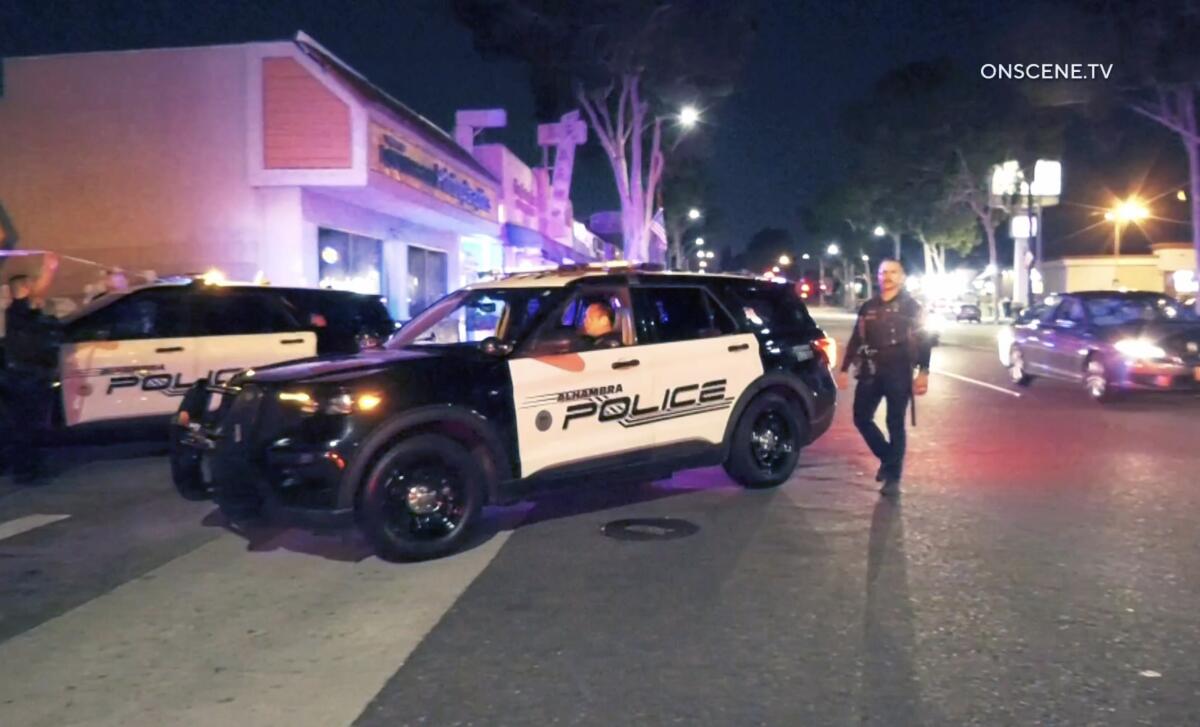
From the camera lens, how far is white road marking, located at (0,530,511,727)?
184 inches

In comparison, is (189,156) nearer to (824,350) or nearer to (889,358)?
(824,350)

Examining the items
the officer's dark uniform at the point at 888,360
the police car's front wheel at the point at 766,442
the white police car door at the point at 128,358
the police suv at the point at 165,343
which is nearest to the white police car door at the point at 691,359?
the police car's front wheel at the point at 766,442

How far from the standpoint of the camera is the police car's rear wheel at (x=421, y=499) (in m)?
6.73

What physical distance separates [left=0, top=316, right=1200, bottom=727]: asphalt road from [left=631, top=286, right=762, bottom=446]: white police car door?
0.65 m

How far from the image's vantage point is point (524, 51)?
31.0 m

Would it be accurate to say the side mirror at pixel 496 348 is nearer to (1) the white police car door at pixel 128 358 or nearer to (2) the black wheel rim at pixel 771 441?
(2) the black wheel rim at pixel 771 441

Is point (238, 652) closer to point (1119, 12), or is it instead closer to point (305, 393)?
point (305, 393)

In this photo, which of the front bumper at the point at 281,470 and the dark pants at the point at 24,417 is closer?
the front bumper at the point at 281,470

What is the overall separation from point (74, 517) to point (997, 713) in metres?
7.03

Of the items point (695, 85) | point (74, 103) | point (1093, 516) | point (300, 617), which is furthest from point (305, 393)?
point (695, 85)

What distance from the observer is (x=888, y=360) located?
8867 millimetres

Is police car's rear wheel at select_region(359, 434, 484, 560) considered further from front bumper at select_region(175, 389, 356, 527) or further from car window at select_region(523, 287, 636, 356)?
car window at select_region(523, 287, 636, 356)

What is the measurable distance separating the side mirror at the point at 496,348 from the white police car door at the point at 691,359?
47.1 inches

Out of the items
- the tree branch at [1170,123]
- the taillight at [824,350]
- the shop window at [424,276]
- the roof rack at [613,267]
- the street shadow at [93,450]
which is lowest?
the street shadow at [93,450]
